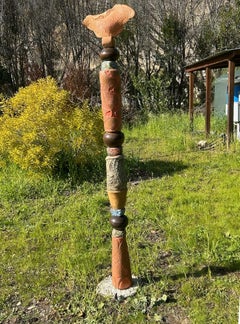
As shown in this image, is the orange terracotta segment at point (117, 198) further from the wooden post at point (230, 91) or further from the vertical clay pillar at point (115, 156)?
the wooden post at point (230, 91)

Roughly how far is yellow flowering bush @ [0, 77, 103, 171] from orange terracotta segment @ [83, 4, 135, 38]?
281cm

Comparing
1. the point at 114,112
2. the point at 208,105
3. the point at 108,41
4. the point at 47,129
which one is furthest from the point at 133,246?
the point at 208,105

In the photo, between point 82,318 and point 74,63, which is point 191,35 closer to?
point 74,63

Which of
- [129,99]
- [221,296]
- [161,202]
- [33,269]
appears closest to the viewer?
[221,296]

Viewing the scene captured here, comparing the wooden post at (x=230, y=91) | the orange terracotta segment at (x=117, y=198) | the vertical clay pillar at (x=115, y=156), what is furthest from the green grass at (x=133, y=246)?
the wooden post at (x=230, y=91)

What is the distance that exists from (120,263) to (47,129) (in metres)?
2.96

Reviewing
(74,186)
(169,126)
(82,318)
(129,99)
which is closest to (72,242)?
(82,318)

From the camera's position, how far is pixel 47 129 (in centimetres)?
494

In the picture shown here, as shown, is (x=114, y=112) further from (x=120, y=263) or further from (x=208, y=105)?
Result: (x=208, y=105)

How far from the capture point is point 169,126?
8.93 m

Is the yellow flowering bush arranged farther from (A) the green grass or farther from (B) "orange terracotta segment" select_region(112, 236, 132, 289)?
(B) "orange terracotta segment" select_region(112, 236, 132, 289)

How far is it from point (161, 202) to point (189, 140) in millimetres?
3408

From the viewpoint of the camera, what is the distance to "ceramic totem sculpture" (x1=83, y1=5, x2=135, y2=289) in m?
2.14

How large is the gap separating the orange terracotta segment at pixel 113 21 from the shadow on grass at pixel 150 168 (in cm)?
320
